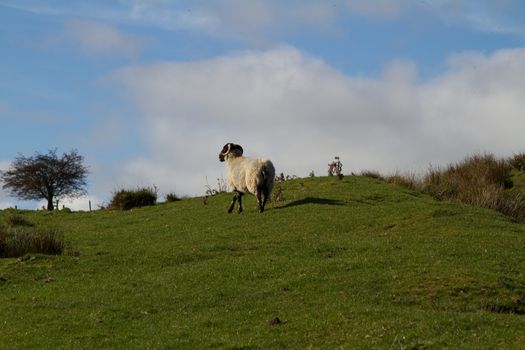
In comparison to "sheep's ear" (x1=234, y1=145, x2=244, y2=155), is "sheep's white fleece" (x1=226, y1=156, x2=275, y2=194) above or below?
below

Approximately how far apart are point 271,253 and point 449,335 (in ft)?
32.3

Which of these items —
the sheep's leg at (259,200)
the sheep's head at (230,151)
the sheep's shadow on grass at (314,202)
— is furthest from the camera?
the sheep's head at (230,151)

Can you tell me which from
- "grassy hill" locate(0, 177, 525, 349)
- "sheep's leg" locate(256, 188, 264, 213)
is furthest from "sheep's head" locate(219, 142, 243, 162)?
"grassy hill" locate(0, 177, 525, 349)

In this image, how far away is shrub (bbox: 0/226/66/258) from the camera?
2638 cm

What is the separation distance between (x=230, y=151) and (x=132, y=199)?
9.50 metres

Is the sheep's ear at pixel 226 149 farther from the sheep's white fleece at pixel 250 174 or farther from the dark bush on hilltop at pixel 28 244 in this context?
the dark bush on hilltop at pixel 28 244

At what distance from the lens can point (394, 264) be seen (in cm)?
2069

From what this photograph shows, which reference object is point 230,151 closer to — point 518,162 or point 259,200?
point 259,200

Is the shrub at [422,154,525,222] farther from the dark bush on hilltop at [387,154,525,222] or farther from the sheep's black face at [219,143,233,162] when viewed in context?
the sheep's black face at [219,143,233,162]

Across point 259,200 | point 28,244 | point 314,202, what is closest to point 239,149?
point 259,200

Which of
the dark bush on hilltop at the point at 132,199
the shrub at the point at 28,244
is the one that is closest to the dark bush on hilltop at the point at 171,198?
the dark bush on hilltop at the point at 132,199

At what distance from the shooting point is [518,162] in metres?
46.4

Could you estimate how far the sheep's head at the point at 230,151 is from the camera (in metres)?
36.3

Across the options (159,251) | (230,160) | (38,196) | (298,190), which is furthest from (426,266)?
(38,196)
